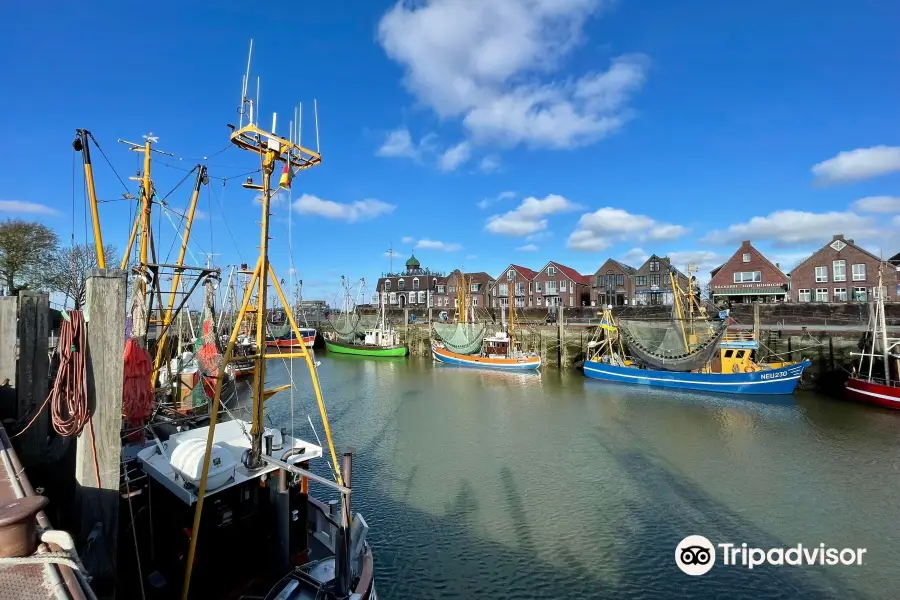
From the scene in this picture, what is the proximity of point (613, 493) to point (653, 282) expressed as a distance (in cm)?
6232

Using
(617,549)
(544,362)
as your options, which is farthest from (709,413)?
(544,362)

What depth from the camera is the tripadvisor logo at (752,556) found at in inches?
408

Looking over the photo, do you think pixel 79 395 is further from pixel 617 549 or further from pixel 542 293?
pixel 542 293

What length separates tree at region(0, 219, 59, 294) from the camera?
3503 centimetres

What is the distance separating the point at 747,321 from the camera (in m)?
46.4

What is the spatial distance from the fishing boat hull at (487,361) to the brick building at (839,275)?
126 ft

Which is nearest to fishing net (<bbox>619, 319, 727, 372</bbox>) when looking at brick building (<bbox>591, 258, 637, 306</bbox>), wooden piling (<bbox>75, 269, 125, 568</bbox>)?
wooden piling (<bbox>75, 269, 125, 568</bbox>)

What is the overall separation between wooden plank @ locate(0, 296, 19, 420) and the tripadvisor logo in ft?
49.8

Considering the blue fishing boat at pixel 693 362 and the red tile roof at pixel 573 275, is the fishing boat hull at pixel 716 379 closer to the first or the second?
the blue fishing boat at pixel 693 362

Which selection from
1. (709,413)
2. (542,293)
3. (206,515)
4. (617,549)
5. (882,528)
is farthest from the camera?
(542,293)

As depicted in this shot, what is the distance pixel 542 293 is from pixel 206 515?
72644 millimetres

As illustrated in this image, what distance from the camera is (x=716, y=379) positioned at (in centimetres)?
3011

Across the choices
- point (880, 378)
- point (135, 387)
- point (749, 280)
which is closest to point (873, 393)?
point (880, 378)

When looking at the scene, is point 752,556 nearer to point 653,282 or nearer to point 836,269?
point 836,269
